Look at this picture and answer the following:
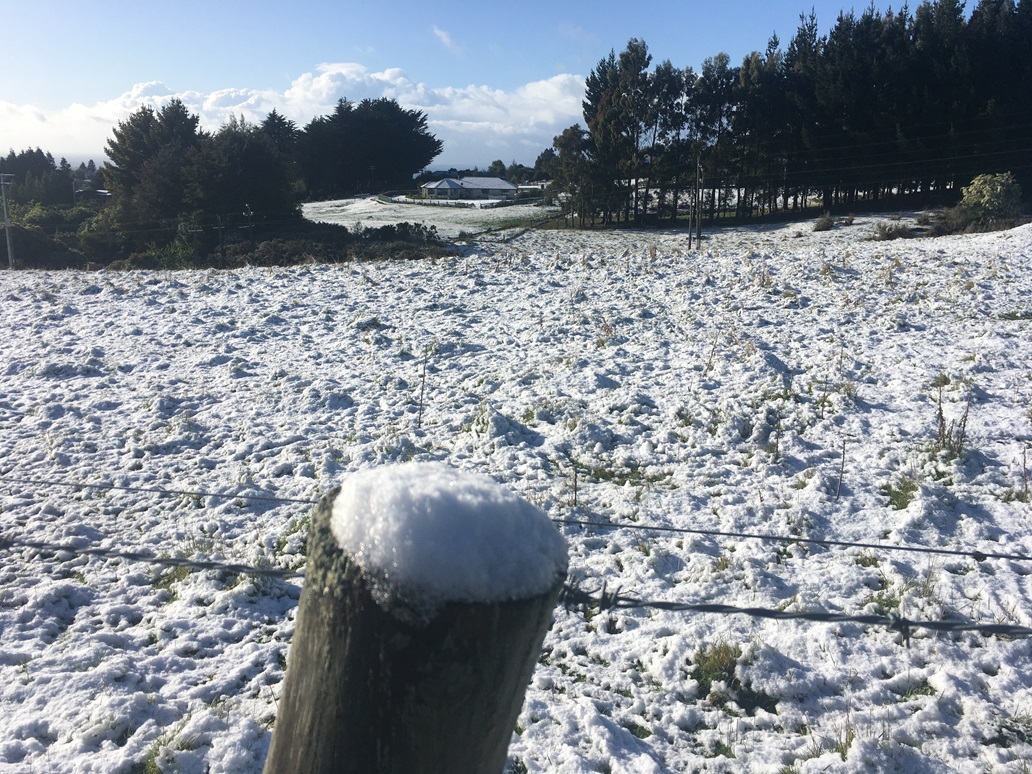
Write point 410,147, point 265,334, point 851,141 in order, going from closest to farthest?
1. point 265,334
2. point 851,141
3. point 410,147

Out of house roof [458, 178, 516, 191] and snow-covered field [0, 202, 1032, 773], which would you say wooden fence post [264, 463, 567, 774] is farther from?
house roof [458, 178, 516, 191]

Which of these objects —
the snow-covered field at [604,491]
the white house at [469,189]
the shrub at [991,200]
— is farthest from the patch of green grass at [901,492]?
the white house at [469,189]

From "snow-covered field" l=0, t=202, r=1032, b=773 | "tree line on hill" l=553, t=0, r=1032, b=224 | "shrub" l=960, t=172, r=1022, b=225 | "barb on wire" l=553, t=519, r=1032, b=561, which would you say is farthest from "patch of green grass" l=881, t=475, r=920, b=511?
"tree line on hill" l=553, t=0, r=1032, b=224

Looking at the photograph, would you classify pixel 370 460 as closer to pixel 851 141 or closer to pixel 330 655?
pixel 330 655

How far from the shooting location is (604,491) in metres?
6.73

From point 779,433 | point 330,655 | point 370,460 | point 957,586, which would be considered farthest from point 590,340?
point 330,655

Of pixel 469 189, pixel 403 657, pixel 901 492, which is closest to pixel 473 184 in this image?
pixel 469 189

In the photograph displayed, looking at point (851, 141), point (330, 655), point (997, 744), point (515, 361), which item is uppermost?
point (851, 141)

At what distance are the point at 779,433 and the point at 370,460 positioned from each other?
438cm

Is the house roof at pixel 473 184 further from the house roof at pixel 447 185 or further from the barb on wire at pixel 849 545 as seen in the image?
the barb on wire at pixel 849 545

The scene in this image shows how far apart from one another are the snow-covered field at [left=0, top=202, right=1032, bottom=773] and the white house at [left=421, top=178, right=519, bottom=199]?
2652 inches

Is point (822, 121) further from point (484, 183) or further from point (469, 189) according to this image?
point (484, 183)

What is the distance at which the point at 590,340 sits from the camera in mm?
11195

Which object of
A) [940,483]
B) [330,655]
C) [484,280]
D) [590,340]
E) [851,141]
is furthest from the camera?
[851,141]
